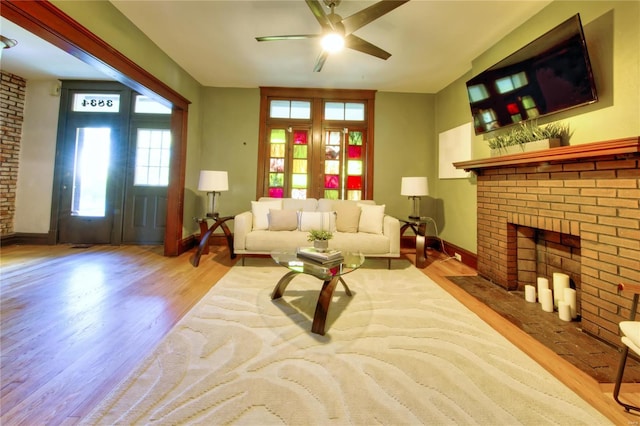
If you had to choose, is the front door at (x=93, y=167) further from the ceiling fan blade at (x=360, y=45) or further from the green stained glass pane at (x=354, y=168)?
A: the ceiling fan blade at (x=360, y=45)

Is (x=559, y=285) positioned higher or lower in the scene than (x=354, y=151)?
lower

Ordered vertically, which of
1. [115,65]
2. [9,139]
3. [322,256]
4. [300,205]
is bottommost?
[322,256]

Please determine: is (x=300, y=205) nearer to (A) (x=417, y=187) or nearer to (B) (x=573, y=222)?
(A) (x=417, y=187)

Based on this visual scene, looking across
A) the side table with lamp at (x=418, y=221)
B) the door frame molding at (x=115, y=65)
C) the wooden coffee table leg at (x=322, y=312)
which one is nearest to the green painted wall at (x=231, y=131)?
A: the door frame molding at (x=115, y=65)

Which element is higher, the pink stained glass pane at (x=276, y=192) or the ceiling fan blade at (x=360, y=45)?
the ceiling fan blade at (x=360, y=45)

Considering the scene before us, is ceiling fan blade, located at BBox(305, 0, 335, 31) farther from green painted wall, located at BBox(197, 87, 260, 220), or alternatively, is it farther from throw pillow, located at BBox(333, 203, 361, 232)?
green painted wall, located at BBox(197, 87, 260, 220)

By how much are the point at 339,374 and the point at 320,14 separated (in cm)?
255

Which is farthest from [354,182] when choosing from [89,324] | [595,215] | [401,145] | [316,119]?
[89,324]

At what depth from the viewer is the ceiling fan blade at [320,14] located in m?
1.87

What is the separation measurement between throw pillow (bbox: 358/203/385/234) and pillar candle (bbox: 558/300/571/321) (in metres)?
→ 1.85

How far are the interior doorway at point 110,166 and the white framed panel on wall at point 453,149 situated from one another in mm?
4668

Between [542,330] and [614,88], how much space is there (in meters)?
1.88

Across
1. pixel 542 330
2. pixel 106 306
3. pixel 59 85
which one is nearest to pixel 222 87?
pixel 59 85

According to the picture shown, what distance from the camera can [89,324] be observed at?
1.83 metres
